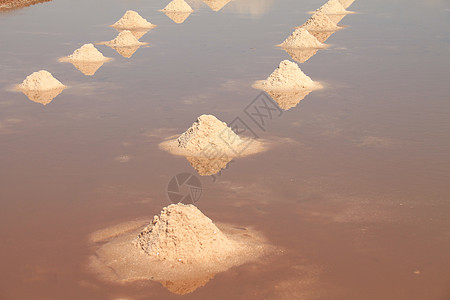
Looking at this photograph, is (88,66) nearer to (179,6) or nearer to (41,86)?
(41,86)

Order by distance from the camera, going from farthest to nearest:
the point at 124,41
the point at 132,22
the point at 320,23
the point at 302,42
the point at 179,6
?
1. the point at 179,6
2. the point at 132,22
3. the point at 320,23
4. the point at 124,41
5. the point at 302,42

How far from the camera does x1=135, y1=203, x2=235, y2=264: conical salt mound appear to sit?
9.45 metres

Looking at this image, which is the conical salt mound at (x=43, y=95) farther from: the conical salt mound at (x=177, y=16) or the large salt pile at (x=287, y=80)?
the conical salt mound at (x=177, y=16)

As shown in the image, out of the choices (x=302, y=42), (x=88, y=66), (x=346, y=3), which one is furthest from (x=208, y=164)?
(x=346, y=3)

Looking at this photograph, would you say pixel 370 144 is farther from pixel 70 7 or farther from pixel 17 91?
pixel 70 7

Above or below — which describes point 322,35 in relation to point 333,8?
below

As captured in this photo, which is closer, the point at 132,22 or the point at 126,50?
the point at 126,50

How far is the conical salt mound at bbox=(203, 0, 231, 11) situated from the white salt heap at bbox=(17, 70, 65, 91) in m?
20.7

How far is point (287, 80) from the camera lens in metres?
20.4

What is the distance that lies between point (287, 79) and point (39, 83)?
28.9ft

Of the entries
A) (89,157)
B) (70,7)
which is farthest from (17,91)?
(70,7)

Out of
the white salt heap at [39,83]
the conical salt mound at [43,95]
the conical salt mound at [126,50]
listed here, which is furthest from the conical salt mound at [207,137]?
the conical salt mound at [126,50]

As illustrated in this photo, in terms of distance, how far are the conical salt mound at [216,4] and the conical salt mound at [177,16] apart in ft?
9.04

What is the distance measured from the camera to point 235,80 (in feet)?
72.1
